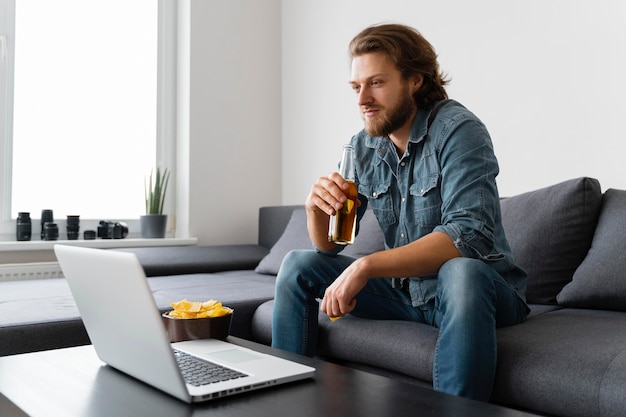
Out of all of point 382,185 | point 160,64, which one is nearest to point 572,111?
point 382,185

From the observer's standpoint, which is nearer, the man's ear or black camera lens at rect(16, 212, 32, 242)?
the man's ear

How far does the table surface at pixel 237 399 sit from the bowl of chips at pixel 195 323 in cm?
18

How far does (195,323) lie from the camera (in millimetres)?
1188

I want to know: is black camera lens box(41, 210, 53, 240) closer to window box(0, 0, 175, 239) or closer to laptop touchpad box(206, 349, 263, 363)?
window box(0, 0, 175, 239)

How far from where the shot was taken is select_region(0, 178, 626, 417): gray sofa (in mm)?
1214

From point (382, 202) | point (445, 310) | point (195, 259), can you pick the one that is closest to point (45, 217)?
point (195, 259)

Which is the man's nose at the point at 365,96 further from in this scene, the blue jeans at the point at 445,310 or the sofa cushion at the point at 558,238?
the sofa cushion at the point at 558,238

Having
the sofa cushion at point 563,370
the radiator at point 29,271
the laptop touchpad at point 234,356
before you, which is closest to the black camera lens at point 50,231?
the radiator at point 29,271

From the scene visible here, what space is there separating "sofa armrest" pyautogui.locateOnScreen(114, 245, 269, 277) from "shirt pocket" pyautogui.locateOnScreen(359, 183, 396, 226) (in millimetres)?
1251

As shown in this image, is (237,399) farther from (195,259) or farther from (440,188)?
(195,259)

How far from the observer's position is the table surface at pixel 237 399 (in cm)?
80

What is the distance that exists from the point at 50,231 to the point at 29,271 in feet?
0.72

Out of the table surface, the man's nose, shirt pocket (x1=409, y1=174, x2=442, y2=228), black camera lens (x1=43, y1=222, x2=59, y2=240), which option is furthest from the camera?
black camera lens (x1=43, y1=222, x2=59, y2=240)

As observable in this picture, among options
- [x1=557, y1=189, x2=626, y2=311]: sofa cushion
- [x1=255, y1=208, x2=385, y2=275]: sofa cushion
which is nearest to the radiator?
[x1=255, y1=208, x2=385, y2=275]: sofa cushion
